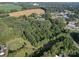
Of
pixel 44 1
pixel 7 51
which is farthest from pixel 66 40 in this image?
pixel 7 51

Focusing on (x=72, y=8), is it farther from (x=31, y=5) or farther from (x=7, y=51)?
(x=7, y=51)

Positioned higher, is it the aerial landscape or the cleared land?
the cleared land

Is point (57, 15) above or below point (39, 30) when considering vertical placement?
above

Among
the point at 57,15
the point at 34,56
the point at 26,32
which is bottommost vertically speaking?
the point at 34,56

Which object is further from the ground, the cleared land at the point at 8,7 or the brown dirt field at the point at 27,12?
the cleared land at the point at 8,7

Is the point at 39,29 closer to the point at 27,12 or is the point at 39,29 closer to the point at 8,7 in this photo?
the point at 27,12

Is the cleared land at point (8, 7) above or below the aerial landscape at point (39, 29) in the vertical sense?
above

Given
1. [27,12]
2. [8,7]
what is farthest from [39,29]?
A: [8,7]

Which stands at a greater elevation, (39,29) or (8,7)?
(8,7)
